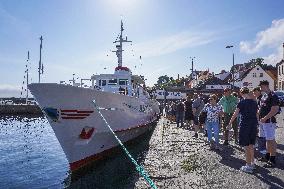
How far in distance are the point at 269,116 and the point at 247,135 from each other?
2.75 ft

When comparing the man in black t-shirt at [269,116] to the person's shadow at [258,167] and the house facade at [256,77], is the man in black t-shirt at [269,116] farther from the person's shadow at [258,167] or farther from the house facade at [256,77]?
the house facade at [256,77]

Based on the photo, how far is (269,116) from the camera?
7.53m

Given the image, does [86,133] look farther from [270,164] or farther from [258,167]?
[270,164]

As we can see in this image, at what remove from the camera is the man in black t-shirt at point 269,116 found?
24.8ft

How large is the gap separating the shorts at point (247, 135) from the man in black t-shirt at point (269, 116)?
544mm

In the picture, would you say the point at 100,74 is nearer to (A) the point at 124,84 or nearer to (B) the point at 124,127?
(A) the point at 124,84

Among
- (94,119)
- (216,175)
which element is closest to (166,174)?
(216,175)

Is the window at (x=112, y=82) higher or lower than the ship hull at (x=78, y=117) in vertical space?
higher

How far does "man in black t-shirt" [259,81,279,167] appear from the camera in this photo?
24.8 ft

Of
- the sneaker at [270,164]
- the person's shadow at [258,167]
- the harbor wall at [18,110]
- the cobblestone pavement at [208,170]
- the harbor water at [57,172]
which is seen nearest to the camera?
the person's shadow at [258,167]

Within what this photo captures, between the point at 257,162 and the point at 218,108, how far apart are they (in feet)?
9.27

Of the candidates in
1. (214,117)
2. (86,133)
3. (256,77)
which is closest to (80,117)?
(86,133)

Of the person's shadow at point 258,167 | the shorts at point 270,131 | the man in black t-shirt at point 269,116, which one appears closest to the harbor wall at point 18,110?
the person's shadow at point 258,167

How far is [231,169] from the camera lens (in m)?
7.83
